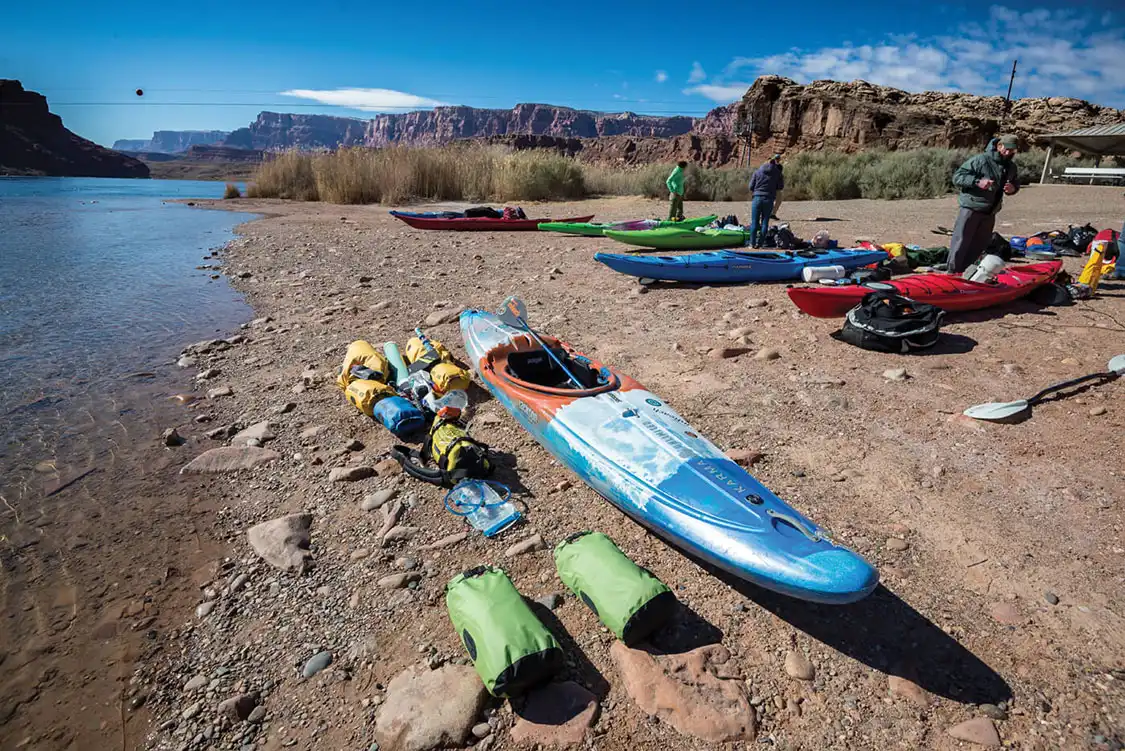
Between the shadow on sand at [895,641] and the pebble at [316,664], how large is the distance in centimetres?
176

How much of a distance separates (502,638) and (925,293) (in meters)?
5.87

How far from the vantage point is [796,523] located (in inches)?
100

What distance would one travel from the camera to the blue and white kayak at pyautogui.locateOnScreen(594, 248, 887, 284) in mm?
7516

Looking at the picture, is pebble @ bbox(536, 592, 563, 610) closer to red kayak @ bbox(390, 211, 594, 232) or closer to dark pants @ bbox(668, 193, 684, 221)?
dark pants @ bbox(668, 193, 684, 221)

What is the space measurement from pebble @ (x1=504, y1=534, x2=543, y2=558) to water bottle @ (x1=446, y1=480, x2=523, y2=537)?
0.15m

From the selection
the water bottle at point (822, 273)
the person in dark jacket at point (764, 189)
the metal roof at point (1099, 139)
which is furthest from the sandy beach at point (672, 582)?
the metal roof at point (1099, 139)

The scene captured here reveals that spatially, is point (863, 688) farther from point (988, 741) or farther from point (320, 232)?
point (320, 232)

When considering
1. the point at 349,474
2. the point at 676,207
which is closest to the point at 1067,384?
the point at 349,474

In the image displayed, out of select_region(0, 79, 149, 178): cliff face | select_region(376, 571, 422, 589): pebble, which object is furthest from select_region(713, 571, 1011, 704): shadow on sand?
select_region(0, 79, 149, 178): cliff face

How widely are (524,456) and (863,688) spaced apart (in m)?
2.24

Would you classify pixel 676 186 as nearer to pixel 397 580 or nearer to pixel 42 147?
pixel 397 580

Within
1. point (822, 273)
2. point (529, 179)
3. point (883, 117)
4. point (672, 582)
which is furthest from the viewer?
point (883, 117)

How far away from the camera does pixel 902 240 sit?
10.9 metres

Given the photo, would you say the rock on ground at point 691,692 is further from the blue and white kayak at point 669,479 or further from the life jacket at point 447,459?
the life jacket at point 447,459
